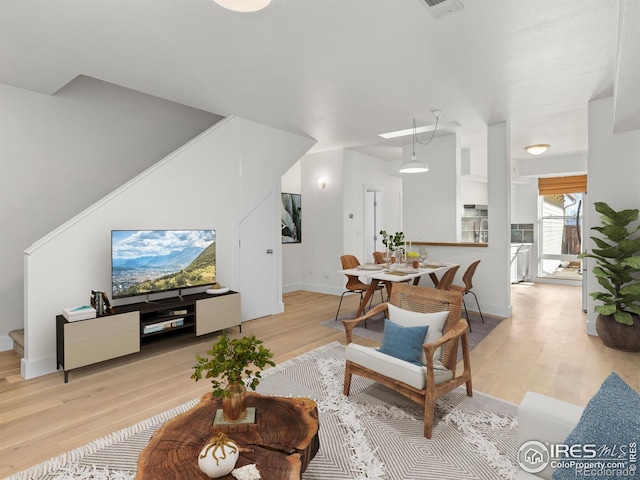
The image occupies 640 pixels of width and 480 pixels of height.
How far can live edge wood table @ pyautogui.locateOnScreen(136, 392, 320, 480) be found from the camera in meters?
1.33

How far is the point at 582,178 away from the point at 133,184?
841 cm

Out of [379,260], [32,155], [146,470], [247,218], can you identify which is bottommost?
[146,470]

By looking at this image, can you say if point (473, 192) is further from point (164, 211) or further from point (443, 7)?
point (164, 211)

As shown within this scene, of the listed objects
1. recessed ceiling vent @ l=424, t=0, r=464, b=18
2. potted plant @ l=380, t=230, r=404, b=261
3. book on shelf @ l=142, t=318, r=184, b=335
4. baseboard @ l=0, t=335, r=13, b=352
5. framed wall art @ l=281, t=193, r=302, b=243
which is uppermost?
recessed ceiling vent @ l=424, t=0, r=464, b=18

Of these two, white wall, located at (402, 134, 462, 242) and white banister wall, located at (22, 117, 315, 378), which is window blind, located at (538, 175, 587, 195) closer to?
white wall, located at (402, 134, 462, 242)

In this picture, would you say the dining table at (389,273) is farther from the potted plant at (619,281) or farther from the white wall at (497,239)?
the potted plant at (619,281)

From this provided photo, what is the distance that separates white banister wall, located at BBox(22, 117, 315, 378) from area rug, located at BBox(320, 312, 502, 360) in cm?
145

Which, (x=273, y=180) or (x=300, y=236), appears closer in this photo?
(x=273, y=180)

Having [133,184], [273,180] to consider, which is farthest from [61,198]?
[273,180]

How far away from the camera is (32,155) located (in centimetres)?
372

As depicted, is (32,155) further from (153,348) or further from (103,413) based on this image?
(103,413)

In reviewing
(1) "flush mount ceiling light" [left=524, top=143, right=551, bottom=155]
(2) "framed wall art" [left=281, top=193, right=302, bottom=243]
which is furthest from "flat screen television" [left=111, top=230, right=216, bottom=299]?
(1) "flush mount ceiling light" [left=524, top=143, right=551, bottom=155]

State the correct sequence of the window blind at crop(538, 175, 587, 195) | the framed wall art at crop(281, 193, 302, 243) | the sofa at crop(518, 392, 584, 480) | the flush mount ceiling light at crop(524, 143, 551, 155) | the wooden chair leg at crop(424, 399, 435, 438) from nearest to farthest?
the sofa at crop(518, 392, 584, 480), the wooden chair leg at crop(424, 399, 435, 438), the flush mount ceiling light at crop(524, 143, 551, 155), the framed wall art at crop(281, 193, 302, 243), the window blind at crop(538, 175, 587, 195)

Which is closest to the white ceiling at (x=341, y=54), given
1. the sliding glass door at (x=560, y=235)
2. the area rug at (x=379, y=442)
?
the area rug at (x=379, y=442)
